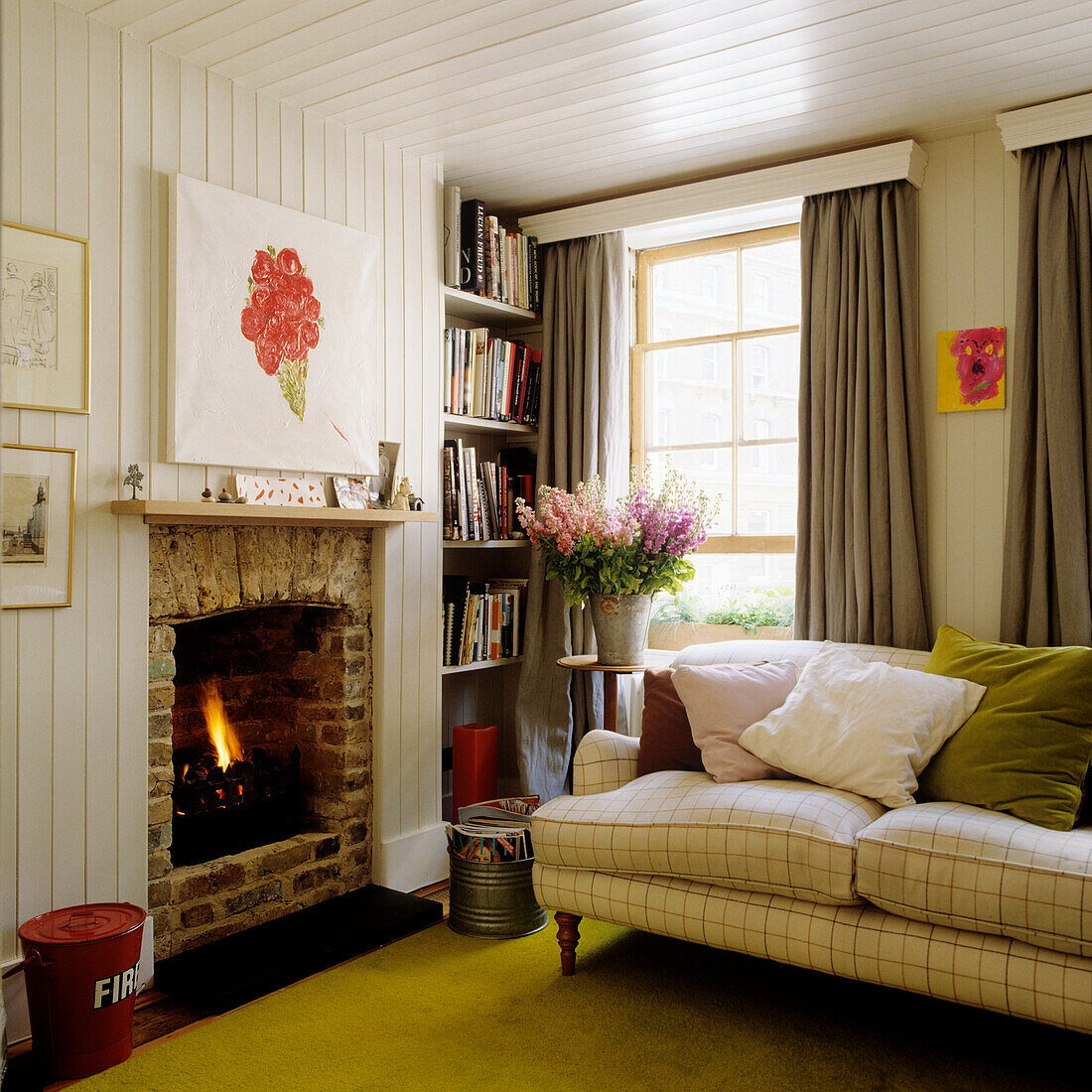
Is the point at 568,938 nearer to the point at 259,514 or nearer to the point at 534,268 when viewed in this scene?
the point at 259,514

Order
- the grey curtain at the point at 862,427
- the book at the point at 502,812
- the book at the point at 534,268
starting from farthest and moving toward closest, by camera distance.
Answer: the book at the point at 534,268
the grey curtain at the point at 862,427
the book at the point at 502,812

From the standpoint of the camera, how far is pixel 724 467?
392cm

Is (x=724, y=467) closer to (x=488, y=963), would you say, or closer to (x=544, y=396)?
(x=544, y=396)

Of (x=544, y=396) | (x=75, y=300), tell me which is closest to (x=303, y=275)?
(x=75, y=300)

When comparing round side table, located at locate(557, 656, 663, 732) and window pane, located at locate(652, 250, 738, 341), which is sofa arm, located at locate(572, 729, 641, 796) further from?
window pane, located at locate(652, 250, 738, 341)

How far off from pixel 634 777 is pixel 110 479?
1.73 m

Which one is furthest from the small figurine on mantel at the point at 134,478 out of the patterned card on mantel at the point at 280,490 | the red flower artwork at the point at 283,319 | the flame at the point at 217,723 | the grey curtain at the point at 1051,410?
the grey curtain at the point at 1051,410

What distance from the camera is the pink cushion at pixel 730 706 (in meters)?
2.75

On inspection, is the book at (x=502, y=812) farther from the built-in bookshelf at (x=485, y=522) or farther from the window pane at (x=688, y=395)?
the window pane at (x=688, y=395)

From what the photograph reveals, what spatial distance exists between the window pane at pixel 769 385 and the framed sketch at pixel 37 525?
2457mm

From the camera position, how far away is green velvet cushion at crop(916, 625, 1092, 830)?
93.7 inches

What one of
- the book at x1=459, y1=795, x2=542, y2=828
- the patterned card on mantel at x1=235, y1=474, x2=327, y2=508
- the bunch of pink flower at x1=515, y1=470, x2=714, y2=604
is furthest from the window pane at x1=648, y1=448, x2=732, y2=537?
the patterned card on mantel at x1=235, y1=474, x2=327, y2=508

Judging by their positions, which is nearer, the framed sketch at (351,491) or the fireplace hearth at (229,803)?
the fireplace hearth at (229,803)

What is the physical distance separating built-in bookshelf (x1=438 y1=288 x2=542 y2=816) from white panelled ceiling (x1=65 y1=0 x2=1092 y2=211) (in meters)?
0.78
